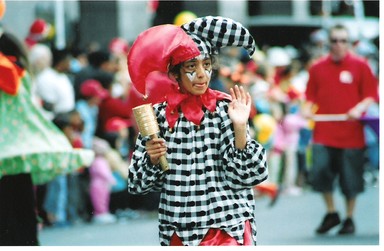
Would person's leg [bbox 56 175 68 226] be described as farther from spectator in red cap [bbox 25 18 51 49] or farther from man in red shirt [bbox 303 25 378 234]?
man in red shirt [bbox 303 25 378 234]

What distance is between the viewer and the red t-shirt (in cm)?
938

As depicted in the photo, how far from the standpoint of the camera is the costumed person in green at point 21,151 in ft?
22.1

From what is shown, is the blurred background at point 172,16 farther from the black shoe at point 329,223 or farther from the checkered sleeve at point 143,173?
the checkered sleeve at point 143,173

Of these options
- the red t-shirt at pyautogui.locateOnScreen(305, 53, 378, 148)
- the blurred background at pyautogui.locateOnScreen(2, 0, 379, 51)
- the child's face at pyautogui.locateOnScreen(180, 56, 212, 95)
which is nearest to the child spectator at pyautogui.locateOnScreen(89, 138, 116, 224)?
the blurred background at pyautogui.locateOnScreen(2, 0, 379, 51)

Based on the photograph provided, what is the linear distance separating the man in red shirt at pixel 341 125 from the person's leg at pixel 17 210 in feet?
10.8

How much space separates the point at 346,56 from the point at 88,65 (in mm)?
4027

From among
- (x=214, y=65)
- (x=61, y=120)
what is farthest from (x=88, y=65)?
(x=214, y=65)

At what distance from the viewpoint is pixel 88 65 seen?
12531 millimetres

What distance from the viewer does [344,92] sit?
9.41 meters

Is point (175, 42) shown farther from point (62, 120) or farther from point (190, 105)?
point (62, 120)

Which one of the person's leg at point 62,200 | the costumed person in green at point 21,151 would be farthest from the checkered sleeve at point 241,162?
the person's leg at point 62,200

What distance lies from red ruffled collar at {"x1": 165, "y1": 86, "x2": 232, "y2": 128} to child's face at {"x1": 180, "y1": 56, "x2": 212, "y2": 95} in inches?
1.4

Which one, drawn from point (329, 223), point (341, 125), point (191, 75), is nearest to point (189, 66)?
point (191, 75)

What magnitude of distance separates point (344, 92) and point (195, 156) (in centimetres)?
470
